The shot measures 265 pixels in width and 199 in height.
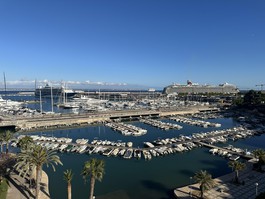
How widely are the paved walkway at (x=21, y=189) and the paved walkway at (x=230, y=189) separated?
2076 cm

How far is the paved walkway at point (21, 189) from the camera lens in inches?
1391

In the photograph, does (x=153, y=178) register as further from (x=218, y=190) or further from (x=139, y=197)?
(x=218, y=190)

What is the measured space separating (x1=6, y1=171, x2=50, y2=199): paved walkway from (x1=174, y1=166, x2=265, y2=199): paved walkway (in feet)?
68.1

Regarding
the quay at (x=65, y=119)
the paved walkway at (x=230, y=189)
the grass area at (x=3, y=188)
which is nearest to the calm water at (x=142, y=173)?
the paved walkway at (x=230, y=189)

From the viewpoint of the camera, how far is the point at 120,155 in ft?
198

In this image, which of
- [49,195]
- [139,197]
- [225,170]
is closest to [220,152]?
[225,170]

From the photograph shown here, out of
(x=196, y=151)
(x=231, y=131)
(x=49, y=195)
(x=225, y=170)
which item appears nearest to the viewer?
(x=49, y=195)

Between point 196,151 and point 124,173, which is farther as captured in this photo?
point 196,151

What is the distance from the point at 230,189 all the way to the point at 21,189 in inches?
1280

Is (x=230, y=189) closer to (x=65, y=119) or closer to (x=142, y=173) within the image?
(x=142, y=173)

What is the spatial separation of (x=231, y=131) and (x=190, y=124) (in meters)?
22.8

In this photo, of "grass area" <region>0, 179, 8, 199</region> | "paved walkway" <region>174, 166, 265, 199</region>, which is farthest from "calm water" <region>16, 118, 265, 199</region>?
"grass area" <region>0, 179, 8, 199</region>

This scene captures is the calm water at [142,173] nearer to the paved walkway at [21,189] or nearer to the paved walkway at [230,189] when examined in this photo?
the paved walkway at [21,189]

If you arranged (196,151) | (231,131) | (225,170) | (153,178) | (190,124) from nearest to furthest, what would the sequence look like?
(153,178) → (225,170) → (196,151) → (231,131) → (190,124)
